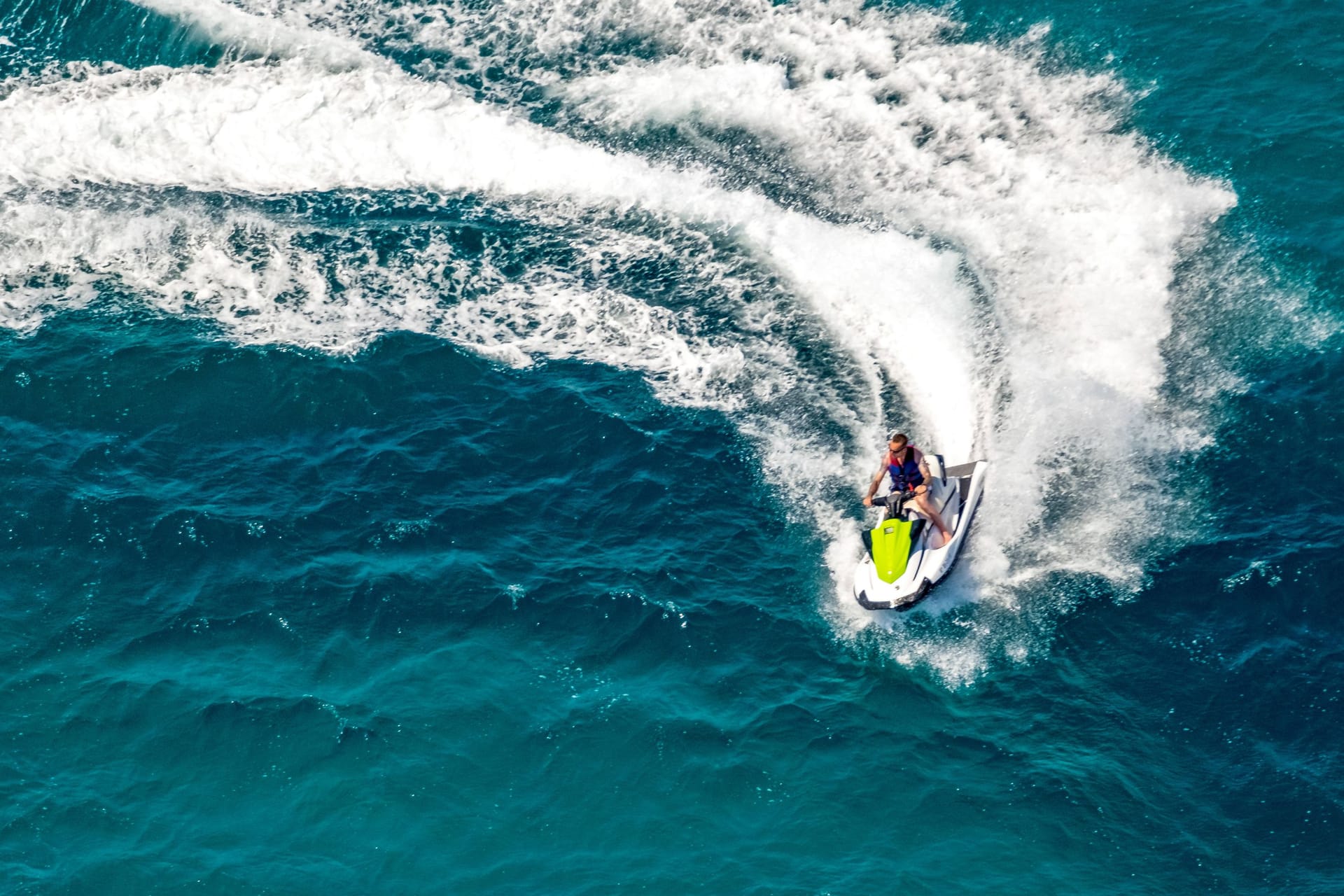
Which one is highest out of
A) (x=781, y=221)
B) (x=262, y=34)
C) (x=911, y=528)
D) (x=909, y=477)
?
(x=262, y=34)

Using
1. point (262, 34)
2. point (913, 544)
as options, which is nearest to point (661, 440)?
point (913, 544)

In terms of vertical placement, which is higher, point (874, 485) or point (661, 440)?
point (874, 485)

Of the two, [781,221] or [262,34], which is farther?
[262,34]

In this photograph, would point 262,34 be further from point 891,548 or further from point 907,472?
point 891,548

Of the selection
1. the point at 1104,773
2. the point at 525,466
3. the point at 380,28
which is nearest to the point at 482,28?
the point at 380,28

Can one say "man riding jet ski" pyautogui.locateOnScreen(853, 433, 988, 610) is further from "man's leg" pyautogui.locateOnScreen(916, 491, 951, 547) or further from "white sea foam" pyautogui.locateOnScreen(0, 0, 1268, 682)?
"white sea foam" pyautogui.locateOnScreen(0, 0, 1268, 682)

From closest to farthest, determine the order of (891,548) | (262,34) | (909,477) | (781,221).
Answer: (891,548) < (909,477) < (781,221) < (262,34)

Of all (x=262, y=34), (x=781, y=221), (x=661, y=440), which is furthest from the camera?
(x=262, y=34)
